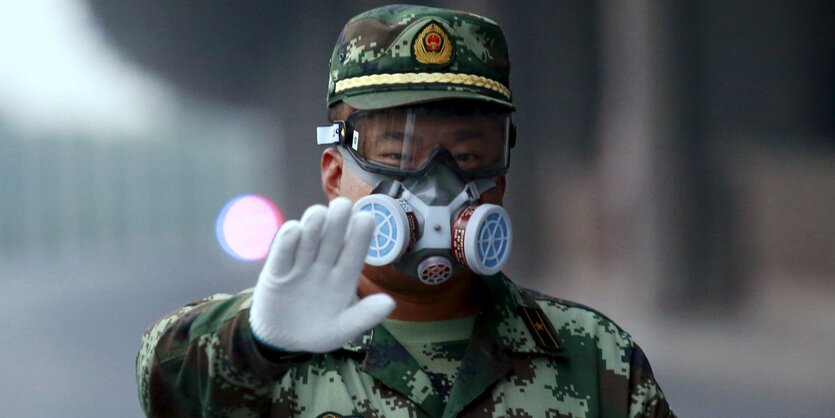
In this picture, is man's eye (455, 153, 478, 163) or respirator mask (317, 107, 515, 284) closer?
respirator mask (317, 107, 515, 284)

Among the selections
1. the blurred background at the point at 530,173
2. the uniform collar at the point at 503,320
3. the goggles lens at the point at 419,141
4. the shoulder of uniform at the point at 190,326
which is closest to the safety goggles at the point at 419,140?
the goggles lens at the point at 419,141

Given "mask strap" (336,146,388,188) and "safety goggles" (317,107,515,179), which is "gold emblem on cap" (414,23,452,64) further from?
"mask strap" (336,146,388,188)

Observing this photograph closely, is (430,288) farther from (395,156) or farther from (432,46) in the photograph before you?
(432,46)

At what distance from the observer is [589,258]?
12.1ft

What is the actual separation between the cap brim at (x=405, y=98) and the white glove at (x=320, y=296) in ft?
1.45

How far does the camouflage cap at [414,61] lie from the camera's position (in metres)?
1.95

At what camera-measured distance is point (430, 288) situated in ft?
6.35

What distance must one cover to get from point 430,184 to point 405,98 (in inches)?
6.2

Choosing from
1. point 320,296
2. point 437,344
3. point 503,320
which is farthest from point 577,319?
point 320,296

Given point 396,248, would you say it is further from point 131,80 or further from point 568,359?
point 131,80

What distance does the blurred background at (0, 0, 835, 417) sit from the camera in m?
3.45

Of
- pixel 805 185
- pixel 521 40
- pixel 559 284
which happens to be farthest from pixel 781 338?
pixel 521 40

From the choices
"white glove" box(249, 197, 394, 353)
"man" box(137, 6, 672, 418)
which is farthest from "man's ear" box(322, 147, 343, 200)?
"white glove" box(249, 197, 394, 353)

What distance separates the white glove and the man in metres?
0.16
